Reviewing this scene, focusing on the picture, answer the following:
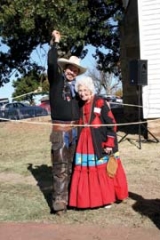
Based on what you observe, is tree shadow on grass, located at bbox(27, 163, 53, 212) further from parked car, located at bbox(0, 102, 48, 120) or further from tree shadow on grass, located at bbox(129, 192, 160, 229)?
parked car, located at bbox(0, 102, 48, 120)

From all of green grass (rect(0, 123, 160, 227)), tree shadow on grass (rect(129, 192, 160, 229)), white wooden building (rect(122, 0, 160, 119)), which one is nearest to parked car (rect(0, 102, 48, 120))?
green grass (rect(0, 123, 160, 227))

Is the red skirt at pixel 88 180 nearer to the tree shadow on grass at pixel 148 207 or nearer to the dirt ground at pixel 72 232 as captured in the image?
the tree shadow on grass at pixel 148 207

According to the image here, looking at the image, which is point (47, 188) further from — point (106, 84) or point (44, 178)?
point (106, 84)

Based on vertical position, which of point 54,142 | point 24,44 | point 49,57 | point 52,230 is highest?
point 24,44

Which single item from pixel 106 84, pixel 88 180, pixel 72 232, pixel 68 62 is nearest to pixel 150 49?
pixel 68 62

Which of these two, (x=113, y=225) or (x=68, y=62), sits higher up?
(x=68, y=62)

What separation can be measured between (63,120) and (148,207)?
1.53 m

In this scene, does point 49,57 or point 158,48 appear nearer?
point 49,57

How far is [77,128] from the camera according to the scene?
6.40 meters

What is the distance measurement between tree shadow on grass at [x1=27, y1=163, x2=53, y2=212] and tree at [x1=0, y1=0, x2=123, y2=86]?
7999 millimetres

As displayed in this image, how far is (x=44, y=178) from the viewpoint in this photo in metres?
8.59

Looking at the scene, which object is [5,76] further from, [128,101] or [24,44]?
[128,101]

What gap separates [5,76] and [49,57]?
18070 millimetres

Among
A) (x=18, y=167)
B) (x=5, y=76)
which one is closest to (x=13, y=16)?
(x=5, y=76)
